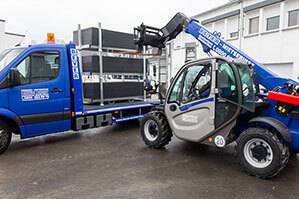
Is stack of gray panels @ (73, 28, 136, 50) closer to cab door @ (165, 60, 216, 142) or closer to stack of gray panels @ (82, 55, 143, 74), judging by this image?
stack of gray panels @ (82, 55, 143, 74)

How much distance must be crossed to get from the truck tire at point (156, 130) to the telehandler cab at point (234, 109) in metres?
0.02

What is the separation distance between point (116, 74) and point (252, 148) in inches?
172

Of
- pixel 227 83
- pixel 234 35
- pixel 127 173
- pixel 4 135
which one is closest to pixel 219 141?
pixel 227 83

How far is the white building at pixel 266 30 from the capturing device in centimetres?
1318

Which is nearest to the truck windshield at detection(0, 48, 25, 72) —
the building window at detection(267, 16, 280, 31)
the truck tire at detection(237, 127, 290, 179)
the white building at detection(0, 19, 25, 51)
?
the truck tire at detection(237, 127, 290, 179)

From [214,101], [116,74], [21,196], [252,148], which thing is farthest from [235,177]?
[116,74]

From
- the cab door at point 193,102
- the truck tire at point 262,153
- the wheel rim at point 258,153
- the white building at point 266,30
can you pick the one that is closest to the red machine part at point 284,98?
the truck tire at point 262,153

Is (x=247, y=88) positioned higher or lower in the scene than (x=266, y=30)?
lower

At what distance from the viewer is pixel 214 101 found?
4.19 meters

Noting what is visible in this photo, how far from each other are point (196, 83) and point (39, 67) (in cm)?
341

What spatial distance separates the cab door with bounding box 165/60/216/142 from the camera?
4281 millimetres

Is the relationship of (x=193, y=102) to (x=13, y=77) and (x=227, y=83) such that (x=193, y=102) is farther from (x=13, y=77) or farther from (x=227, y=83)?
(x=13, y=77)

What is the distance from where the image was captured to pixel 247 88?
4.07 m

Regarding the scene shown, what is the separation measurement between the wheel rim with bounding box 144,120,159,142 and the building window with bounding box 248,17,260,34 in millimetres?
13283
